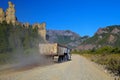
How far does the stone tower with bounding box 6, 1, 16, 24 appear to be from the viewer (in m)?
111

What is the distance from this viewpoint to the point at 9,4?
113500 millimetres

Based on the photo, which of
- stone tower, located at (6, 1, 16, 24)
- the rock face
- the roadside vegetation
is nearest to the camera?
the roadside vegetation

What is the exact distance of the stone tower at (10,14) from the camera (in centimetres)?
11064

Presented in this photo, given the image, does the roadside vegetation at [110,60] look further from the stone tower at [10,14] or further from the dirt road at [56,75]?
the stone tower at [10,14]

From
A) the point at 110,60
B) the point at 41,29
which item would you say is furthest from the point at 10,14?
the point at 110,60

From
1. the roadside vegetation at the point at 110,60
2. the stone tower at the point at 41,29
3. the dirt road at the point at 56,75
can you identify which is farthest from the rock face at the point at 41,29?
the dirt road at the point at 56,75

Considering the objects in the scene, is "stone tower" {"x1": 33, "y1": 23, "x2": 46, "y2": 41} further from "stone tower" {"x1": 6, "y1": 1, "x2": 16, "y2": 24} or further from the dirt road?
the dirt road

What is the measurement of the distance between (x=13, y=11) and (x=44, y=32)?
97.9 ft

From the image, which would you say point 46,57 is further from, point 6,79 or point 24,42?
point 24,42

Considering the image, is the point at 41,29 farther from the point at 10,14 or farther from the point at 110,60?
the point at 110,60

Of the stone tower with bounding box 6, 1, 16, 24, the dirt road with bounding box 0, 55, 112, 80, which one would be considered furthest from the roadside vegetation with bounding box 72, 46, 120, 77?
the stone tower with bounding box 6, 1, 16, 24

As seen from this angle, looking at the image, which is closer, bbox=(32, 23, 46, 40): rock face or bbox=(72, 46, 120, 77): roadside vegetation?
bbox=(72, 46, 120, 77): roadside vegetation

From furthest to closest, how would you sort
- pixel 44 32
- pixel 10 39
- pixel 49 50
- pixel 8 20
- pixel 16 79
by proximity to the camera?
1. pixel 44 32
2. pixel 8 20
3. pixel 10 39
4. pixel 49 50
5. pixel 16 79

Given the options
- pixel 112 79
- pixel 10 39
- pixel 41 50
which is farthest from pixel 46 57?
pixel 10 39
